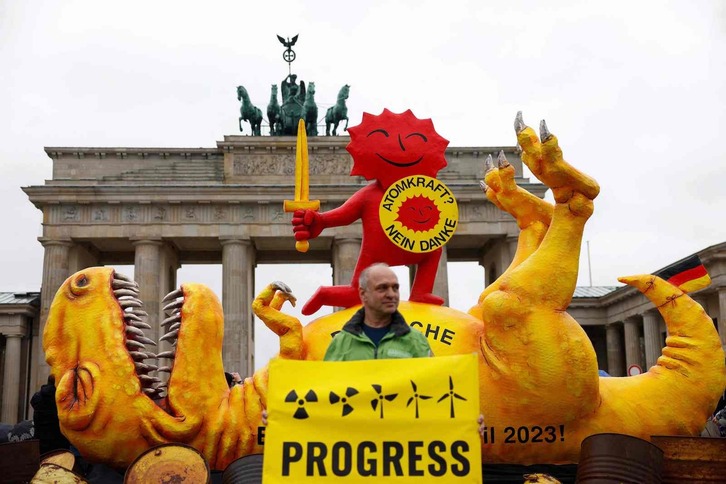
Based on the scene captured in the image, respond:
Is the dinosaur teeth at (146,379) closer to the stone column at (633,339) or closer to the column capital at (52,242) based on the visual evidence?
the column capital at (52,242)

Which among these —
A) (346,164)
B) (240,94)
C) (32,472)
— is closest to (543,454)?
(32,472)

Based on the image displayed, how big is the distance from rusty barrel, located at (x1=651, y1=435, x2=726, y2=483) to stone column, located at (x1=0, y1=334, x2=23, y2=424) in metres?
37.9

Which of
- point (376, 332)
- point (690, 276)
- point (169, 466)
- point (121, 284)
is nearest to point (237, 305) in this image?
point (121, 284)

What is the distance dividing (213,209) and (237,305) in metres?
5.16

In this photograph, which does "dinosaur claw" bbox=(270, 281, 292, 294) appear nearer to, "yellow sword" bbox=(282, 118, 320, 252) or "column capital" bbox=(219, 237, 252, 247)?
"yellow sword" bbox=(282, 118, 320, 252)

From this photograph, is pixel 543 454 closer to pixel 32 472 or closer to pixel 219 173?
pixel 32 472

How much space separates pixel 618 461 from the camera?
5121mm

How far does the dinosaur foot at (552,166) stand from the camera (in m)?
5.36

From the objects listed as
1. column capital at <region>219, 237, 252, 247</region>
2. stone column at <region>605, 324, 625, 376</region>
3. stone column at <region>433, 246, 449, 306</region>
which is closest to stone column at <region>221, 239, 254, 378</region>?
column capital at <region>219, 237, 252, 247</region>

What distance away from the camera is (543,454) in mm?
5621

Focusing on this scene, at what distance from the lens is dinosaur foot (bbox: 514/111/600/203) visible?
211 inches

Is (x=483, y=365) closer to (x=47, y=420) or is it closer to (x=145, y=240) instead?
(x=47, y=420)

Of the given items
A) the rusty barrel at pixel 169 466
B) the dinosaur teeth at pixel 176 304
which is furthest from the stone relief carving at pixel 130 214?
the rusty barrel at pixel 169 466

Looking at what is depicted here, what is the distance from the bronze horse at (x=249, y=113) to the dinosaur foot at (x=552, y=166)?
4137 centimetres
